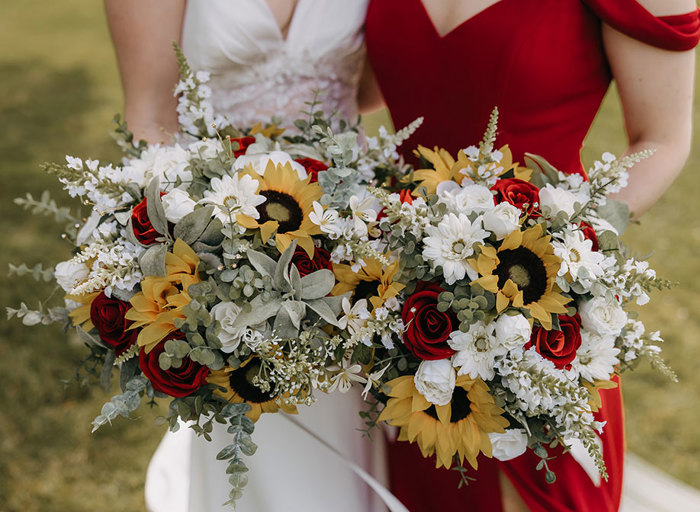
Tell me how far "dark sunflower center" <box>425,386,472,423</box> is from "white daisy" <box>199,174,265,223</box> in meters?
0.54

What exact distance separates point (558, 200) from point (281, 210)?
0.58 m

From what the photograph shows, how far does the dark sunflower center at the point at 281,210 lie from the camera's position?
1.44 m

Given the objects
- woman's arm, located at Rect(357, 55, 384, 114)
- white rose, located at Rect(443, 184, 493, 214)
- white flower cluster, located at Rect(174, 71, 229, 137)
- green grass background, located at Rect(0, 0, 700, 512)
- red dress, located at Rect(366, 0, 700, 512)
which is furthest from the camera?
green grass background, located at Rect(0, 0, 700, 512)

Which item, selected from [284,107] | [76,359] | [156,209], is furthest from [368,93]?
[76,359]

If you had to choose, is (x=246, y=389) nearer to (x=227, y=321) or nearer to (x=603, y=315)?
(x=227, y=321)

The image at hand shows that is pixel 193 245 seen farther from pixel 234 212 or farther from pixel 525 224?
pixel 525 224

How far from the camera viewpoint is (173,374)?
1.37m

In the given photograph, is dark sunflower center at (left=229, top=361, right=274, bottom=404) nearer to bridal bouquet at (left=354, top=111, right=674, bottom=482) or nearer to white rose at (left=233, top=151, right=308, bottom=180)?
bridal bouquet at (left=354, top=111, right=674, bottom=482)

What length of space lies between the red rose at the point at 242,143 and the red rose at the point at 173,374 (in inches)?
17.6

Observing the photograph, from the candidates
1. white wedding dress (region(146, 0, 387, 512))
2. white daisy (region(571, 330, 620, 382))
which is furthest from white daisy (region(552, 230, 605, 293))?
white wedding dress (region(146, 0, 387, 512))

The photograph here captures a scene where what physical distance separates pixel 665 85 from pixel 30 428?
10.5 feet

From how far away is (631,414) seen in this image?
12.3ft

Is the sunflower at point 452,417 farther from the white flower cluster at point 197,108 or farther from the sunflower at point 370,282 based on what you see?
the white flower cluster at point 197,108

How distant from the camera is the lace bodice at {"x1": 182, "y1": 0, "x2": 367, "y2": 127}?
201 cm
